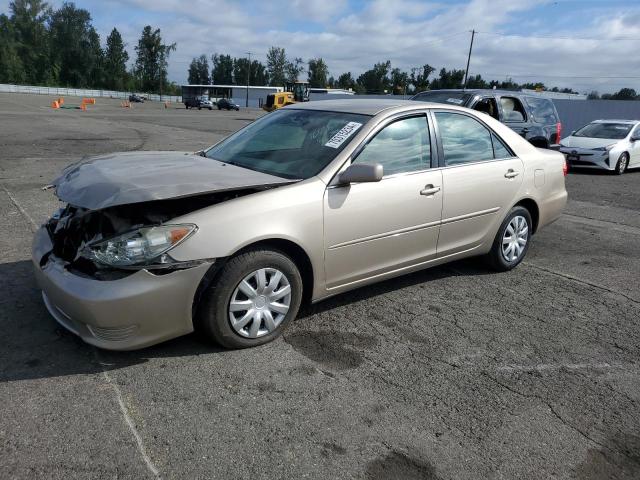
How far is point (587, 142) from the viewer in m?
13.9

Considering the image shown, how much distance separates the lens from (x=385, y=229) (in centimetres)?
378

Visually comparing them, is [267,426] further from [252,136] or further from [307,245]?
[252,136]

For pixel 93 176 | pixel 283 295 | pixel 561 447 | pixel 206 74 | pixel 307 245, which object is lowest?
pixel 561 447

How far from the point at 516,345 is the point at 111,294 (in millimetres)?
2690

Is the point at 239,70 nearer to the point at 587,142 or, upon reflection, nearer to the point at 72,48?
the point at 72,48

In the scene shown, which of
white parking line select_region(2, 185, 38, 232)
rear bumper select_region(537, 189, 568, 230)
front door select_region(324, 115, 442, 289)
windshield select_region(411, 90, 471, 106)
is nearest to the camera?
front door select_region(324, 115, 442, 289)

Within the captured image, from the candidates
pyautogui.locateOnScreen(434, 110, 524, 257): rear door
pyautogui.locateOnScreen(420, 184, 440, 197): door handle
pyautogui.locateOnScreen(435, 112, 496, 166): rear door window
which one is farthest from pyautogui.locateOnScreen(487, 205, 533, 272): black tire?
pyautogui.locateOnScreen(420, 184, 440, 197): door handle

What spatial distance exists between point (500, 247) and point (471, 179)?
874 mm

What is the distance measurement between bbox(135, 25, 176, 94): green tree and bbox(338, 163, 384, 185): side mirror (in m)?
115

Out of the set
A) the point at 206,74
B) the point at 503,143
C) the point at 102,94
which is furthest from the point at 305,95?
the point at 206,74

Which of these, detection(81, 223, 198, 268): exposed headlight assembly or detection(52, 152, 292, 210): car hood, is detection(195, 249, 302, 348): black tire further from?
detection(52, 152, 292, 210): car hood

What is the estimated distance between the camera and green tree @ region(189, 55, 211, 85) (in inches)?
5417

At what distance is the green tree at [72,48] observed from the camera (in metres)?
107

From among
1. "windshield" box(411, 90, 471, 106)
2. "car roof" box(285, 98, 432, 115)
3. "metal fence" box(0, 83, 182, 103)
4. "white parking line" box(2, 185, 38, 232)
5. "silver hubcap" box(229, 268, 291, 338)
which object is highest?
"metal fence" box(0, 83, 182, 103)
